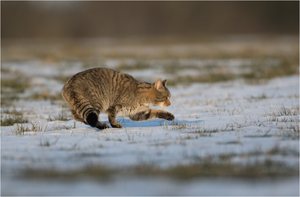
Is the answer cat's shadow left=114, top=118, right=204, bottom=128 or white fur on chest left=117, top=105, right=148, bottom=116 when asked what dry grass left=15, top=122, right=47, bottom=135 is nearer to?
white fur on chest left=117, top=105, right=148, bottom=116

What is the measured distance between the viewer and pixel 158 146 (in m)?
7.79

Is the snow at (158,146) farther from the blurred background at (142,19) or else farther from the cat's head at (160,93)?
the blurred background at (142,19)

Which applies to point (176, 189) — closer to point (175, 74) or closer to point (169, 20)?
point (175, 74)

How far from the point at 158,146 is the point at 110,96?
252cm

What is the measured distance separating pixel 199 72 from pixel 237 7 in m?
47.8

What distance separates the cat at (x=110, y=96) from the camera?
9578 millimetres

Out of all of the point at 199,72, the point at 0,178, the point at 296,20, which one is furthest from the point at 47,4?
the point at 0,178

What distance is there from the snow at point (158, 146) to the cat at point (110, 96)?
0.20 metres

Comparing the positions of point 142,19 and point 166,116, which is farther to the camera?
point 142,19

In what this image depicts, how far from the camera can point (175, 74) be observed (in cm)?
2050

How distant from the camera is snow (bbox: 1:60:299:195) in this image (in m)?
6.04

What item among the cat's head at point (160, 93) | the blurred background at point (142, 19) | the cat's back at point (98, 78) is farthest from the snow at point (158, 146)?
the blurred background at point (142, 19)

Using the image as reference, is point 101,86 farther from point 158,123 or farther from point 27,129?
point 27,129

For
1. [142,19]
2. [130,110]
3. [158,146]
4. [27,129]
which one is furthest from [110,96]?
[142,19]
